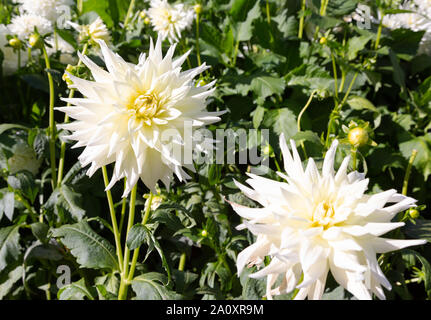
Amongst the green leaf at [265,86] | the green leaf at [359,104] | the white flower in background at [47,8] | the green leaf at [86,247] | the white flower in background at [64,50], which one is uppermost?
the white flower in background at [47,8]

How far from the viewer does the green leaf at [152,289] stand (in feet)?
4.58

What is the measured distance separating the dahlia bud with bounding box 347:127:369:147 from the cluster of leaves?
0.42 feet

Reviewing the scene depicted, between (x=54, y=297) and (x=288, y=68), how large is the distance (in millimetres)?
1527

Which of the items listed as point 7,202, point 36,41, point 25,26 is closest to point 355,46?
point 36,41

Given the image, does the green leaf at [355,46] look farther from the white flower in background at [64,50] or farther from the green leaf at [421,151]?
the white flower in background at [64,50]

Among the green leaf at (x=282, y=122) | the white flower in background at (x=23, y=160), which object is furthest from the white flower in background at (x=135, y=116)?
the white flower in background at (x=23, y=160)

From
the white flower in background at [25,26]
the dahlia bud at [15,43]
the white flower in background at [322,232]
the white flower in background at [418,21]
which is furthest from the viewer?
the white flower in background at [418,21]

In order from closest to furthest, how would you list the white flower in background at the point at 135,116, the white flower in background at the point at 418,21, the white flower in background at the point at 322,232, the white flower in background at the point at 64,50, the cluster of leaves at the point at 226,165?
the white flower in background at the point at 322,232 → the white flower in background at the point at 135,116 → the cluster of leaves at the point at 226,165 → the white flower in background at the point at 64,50 → the white flower in background at the point at 418,21

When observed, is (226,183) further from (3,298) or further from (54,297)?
(3,298)

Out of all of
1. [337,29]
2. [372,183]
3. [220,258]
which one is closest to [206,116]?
A: [220,258]

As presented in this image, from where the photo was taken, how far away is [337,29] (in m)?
2.49

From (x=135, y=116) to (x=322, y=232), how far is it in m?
0.55

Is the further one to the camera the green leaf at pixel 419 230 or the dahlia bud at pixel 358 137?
the green leaf at pixel 419 230

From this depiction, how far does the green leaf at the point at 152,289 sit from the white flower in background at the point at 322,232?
1.40 ft
